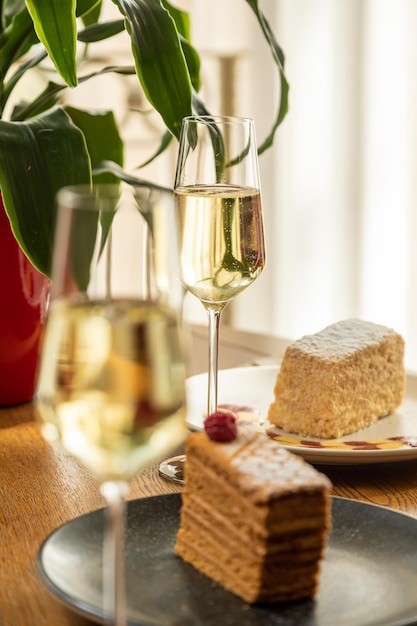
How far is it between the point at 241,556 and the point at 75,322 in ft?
0.86

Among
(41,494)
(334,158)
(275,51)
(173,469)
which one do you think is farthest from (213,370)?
(334,158)

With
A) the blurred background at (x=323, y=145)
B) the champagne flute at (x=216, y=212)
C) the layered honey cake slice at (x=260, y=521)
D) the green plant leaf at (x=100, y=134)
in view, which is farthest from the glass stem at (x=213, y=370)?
the blurred background at (x=323, y=145)

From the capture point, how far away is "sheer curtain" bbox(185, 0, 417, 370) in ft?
11.5

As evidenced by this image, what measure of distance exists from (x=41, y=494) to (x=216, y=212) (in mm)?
359

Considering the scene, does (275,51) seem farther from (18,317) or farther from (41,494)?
(41,494)

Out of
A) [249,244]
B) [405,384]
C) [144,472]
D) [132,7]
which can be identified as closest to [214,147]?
[249,244]

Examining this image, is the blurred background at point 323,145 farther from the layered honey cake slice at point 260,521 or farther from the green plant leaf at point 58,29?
the layered honey cake slice at point 260,521

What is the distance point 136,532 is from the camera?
0.90 m

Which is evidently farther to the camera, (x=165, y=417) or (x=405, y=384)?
(x=405, y=384)

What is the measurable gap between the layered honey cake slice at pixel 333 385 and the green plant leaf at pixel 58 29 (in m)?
0.45

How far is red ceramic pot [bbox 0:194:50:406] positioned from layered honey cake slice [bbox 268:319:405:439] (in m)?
0.36

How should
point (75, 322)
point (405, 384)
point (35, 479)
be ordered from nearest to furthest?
1. point (75, 322)
2. point (35, 479)
3. point (405, 384)

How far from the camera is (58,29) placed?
1266 millimetres

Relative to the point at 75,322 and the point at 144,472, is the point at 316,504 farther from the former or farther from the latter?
the point at 144,472
